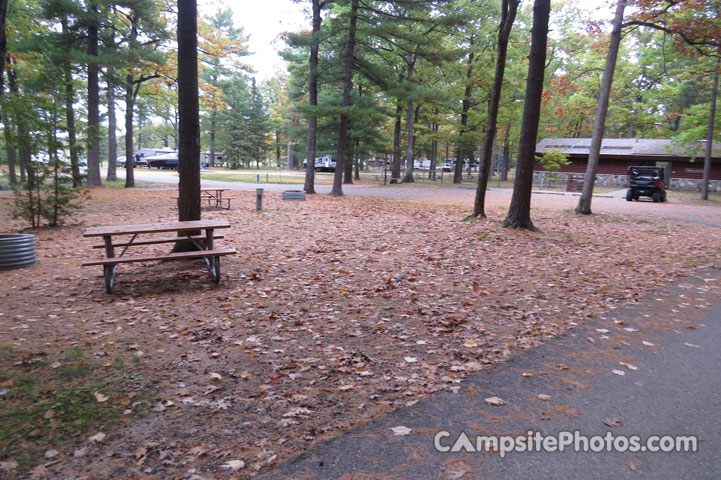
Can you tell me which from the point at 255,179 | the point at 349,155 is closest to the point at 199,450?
the point at 349,155

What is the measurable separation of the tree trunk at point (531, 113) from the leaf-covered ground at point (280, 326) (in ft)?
3.88

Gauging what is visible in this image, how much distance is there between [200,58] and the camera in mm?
22938

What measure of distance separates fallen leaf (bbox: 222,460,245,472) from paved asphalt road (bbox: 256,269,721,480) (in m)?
0.17

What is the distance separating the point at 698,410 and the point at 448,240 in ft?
21.6

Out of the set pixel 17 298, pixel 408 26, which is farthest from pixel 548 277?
Answer: pixel 408 26

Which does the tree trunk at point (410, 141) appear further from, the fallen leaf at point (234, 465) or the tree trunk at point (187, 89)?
the fallen leaf at point (234, 465)

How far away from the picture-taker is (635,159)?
37312mm

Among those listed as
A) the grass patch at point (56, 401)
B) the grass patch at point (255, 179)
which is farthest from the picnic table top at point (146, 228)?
the grass patch at point (255, 179)

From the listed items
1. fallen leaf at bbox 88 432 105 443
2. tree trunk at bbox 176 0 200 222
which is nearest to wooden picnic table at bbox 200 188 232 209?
tree trunk at bbox 176 0 200 222

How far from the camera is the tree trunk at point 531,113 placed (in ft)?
32.7

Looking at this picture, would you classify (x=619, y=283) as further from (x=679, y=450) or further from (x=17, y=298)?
(x=17, y=298)

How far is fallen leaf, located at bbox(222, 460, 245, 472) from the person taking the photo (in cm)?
249

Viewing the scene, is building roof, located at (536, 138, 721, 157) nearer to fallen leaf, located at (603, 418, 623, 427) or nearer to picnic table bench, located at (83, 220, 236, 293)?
picnic table bench, located at (83, 220, 236, 293)

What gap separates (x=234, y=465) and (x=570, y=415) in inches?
90.4
